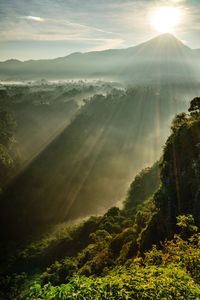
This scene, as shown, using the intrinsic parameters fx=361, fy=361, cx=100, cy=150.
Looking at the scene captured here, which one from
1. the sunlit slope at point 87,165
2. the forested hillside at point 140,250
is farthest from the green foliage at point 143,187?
the sunlit slope at point 87,165

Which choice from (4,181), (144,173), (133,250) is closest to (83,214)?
(144,173)

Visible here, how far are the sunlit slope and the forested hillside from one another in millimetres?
12909

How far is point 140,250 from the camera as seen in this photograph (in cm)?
3456

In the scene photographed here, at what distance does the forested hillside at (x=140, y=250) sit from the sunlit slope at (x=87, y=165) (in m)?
12.9

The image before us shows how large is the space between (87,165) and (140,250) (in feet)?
283

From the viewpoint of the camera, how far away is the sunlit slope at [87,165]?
8594 cm

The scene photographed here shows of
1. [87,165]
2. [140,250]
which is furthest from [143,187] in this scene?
[87,165]

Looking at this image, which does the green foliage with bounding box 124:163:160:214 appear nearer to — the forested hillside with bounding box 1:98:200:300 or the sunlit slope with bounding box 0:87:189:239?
the forested hillside with bounding box 1:98:200:300

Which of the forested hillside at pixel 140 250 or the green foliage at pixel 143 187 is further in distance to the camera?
the green foliage at pixel 143 187

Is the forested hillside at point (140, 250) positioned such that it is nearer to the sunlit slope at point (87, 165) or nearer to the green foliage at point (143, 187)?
the green foliage at point (143, 187)

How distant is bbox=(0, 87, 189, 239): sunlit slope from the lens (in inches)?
3383

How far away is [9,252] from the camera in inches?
2453

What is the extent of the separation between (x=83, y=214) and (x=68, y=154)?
147 ft

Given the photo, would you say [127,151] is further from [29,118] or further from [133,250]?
[133,250]
